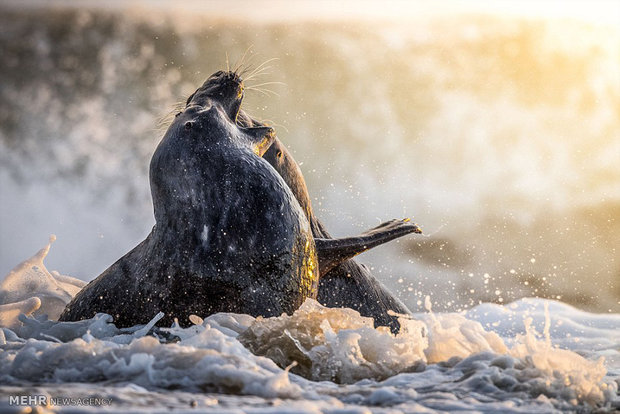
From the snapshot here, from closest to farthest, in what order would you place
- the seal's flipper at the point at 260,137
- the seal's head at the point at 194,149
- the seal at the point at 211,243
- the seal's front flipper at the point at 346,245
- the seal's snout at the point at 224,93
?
the seal at the point at 211,243, the seal's head at the point at 194,149, the seal's front flipper at the point at 346,245, the seal's flipper at the point at 260,137, the seal's snout at the point at 224,93

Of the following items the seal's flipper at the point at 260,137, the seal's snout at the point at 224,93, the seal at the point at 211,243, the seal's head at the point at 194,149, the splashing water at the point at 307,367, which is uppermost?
the seal's snout at the point at 224,93

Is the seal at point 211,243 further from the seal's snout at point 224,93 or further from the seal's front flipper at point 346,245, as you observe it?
the seal's snout at point 224,93

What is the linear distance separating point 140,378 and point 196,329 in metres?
1.09

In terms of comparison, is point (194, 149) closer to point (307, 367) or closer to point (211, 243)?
point (211, 243)

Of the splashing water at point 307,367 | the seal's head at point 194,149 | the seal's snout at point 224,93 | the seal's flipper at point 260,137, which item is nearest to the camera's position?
the splashing water at point 307,367

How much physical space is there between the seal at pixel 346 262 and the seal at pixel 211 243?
0.36 meters

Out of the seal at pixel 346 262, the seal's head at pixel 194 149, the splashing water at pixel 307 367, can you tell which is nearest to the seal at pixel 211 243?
the seal's head at pixel 194 149

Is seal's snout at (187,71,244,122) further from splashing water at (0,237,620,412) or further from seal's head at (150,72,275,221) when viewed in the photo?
splashing water at (0,237,620,412)

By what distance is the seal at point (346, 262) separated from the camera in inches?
216

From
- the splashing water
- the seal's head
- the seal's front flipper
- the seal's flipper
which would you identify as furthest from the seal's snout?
the splashing water

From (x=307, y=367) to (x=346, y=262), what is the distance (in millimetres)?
2194

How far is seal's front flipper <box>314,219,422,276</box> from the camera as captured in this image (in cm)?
540

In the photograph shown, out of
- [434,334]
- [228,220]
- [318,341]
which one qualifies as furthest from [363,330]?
[228,220]

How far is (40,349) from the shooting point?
3.74 meters
